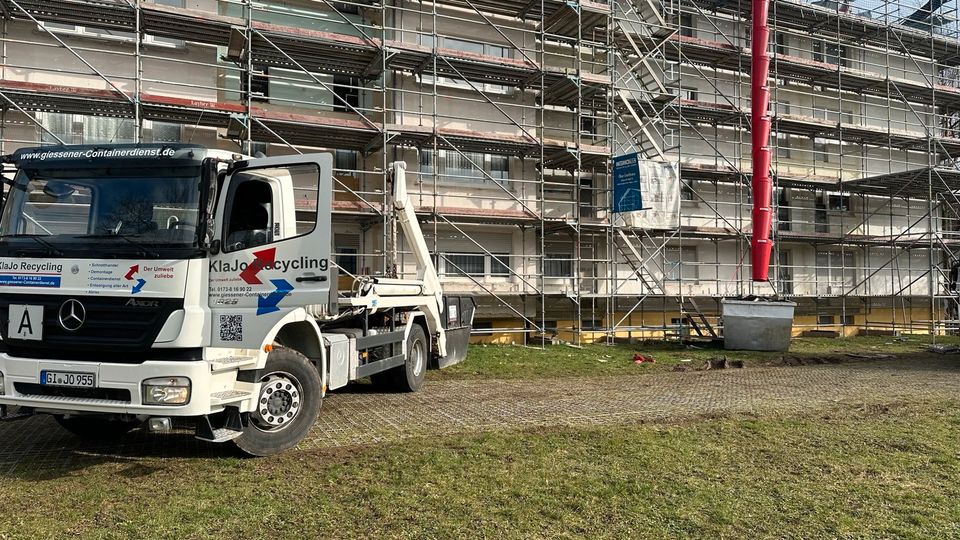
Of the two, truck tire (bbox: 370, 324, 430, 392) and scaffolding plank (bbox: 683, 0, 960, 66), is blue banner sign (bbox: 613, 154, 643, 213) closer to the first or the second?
scaffolding plank (bbox: 683, 0, 960, 66)

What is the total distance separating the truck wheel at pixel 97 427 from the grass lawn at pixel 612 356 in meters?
5.44

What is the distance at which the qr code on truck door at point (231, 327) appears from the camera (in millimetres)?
5609

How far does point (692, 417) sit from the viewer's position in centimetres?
795

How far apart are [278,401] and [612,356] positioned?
10052 millimetres

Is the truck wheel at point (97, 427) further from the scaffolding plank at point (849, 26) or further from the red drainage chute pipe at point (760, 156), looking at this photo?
the scaffolding plank at point (849, 26)

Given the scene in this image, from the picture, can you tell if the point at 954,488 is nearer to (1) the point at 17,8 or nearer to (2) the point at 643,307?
(2) the point at 643,307

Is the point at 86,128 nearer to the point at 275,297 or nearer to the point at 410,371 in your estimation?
the point at 410,371

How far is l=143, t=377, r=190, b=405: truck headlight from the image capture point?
17.1 feet

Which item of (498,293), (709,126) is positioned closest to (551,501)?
(498,293)

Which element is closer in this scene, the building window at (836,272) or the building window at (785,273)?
the building window at (785,273)

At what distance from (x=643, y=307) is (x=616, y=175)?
4.56 metres

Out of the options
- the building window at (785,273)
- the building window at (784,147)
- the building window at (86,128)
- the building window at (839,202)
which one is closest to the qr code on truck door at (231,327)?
the building window at (86,128)

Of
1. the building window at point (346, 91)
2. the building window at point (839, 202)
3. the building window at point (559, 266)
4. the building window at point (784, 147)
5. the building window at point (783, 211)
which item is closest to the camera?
the building window at point (346, 91)

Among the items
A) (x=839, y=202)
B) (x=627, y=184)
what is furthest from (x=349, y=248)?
(x=839, y=202)
